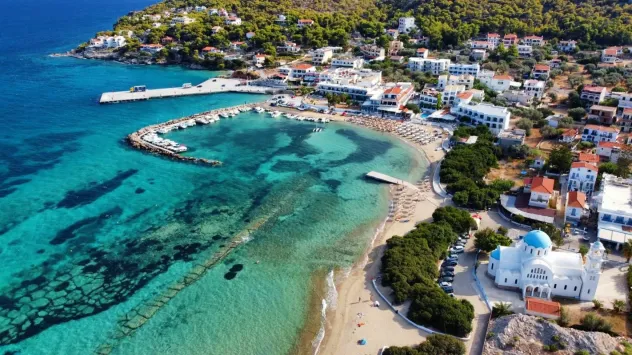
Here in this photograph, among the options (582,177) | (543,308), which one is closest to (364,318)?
(543,308)

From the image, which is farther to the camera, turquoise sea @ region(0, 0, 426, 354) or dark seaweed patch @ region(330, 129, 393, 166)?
dark seaweed patch @ region(330, 129, 393, 166)

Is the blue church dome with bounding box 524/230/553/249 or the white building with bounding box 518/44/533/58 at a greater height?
the white building with bounding box 518/44/533/58

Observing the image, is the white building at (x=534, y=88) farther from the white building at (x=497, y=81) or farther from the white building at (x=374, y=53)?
the white building at (x=374, y=53)

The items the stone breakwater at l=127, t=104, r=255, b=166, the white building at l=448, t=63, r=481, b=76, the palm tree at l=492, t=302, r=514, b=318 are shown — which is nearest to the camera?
the palm tree at l=492, t=302, r=514, b=318

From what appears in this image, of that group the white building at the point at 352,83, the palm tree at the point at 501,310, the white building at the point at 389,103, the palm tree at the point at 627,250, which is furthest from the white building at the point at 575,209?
the white building at the point at 352,83

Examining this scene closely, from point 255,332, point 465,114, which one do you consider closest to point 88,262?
point 255,332

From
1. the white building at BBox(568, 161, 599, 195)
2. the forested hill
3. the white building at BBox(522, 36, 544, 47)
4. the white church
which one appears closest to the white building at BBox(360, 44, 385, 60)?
the forested hill

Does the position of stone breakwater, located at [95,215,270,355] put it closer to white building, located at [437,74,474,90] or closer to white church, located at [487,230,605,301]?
white church, located at [487,230,605,301]

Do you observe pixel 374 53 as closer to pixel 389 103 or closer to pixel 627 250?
pixel 389 103
